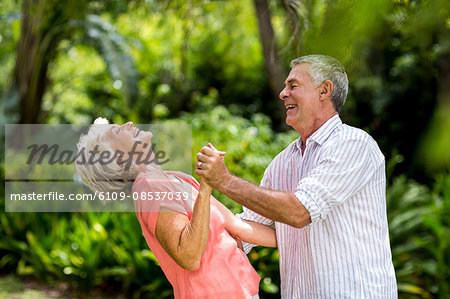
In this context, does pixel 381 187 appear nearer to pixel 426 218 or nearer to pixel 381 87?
pixel 426 218

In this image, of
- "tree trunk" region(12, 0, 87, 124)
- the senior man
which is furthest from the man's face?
"tree trunk" region(12, 0, 87, 124)

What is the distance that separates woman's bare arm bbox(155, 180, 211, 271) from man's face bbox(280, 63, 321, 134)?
0.57 m

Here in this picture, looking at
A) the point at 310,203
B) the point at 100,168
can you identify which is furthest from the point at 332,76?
the point at 100,168

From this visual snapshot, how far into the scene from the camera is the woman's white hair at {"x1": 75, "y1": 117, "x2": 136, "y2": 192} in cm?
201

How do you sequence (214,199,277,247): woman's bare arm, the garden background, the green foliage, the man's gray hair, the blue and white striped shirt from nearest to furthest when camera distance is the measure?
the garden background
the blue and white striped shirt
the man's gray hair
(214,199,277,247): woman's bare arm
the green foliage

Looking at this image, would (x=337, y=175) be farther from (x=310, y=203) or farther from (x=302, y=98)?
(x=302, y=98)

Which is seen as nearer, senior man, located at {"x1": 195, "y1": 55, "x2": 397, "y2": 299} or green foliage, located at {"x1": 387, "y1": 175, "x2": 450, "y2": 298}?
senior man, located at {"x1": 195, "y1": 55, "x2": 397, "y2": 299}

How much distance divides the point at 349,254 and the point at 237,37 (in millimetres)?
10624

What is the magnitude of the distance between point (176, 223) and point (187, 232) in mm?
68

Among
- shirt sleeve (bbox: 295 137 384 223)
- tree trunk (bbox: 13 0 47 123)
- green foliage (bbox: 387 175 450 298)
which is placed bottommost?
green foliage (bbox: 387 175 450 298)

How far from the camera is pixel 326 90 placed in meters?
2.12

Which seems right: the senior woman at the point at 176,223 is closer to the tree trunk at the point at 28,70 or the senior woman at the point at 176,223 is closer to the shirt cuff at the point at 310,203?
the shirt cuff at the point at 310,203

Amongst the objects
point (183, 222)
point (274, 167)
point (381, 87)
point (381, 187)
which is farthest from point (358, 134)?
point (381, 87)

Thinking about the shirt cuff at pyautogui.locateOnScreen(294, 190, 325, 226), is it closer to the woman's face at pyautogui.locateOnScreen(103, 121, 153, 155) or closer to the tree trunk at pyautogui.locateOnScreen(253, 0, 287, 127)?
the woman's face at pyautogui.locateOnScreen(103, 121, 153, 155)
